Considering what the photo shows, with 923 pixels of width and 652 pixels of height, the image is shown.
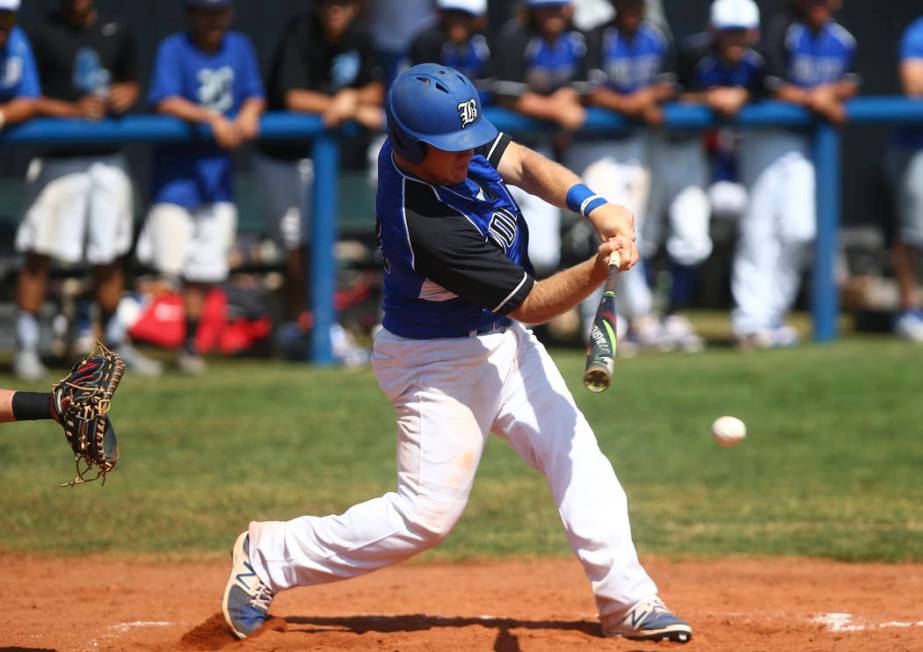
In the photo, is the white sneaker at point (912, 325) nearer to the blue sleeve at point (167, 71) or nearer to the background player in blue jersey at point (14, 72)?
the blue sleeve at point (167, 71)

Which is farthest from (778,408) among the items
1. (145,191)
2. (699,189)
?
(145,191)

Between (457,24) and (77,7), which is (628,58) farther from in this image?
(77,7)

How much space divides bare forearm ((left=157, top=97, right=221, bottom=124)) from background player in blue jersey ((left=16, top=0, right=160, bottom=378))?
0.22m

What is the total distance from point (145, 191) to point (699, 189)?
5126 millimetres

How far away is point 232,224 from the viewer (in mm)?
9078

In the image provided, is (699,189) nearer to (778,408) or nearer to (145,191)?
(778,408)

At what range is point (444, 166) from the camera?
4.18 m

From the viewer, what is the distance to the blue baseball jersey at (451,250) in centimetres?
417

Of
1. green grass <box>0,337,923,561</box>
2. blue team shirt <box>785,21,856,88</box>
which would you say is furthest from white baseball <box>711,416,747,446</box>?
blue team shirt <box>785,21,856,88</box>

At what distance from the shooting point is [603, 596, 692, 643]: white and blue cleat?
14.5 ft

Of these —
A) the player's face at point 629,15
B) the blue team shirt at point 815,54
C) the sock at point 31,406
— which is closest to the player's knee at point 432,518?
the sock at point 31,406

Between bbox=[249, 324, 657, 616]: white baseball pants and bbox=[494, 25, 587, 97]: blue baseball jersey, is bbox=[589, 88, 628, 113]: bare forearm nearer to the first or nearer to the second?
bbox=[494, 25, 587, 97]: blue baseball jersey

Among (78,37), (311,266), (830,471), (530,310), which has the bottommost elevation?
(830,471)

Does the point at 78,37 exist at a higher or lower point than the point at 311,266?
higher
